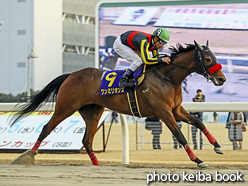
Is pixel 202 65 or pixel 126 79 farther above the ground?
pixel 202 65

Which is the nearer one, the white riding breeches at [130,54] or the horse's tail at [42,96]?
the white riding breeches at [130,54]

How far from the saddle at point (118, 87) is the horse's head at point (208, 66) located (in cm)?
73

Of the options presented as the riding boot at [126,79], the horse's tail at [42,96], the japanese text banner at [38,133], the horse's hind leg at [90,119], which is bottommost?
the japanese text banner at [38,133]

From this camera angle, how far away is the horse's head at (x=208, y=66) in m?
4.89

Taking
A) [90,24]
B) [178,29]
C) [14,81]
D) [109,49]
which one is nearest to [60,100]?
[109,49]

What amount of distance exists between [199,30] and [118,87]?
40.2 feet

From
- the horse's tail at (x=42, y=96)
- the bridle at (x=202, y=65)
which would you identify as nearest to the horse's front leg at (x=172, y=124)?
the bridle at (x=202, y=65)

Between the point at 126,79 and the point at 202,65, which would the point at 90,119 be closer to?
the point at 126,79

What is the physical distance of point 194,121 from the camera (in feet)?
16.8

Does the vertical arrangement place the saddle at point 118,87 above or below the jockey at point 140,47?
below

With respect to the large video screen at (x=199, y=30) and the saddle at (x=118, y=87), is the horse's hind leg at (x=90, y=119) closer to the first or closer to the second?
the saddle at (x=118, y=87)

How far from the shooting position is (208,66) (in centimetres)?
495


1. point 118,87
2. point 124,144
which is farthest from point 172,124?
point 124,144

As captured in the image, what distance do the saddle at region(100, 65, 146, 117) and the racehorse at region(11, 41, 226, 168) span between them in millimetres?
55
